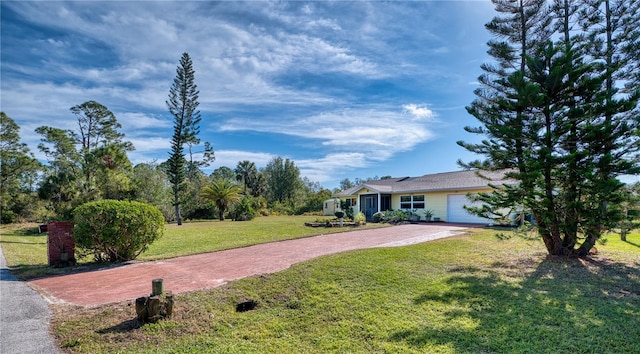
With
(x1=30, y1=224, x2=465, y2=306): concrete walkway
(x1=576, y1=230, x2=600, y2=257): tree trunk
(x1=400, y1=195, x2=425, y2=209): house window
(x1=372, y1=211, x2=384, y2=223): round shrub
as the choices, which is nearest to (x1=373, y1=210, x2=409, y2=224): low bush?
(x1=372, y1=211, x2=384, y2=223): round shrub

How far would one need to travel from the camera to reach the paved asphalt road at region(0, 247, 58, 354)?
3.44m

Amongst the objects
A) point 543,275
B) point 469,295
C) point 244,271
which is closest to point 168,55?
point 244,271

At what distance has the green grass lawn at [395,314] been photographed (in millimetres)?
3484

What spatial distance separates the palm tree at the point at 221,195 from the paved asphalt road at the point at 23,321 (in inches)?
930

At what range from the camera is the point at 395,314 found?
4270 millimetres

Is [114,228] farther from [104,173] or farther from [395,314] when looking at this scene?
[104,173]

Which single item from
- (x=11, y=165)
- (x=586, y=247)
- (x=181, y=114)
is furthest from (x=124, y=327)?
(x=11, y=165)

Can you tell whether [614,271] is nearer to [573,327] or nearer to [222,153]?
[573,327]

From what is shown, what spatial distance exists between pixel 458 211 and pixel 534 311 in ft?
50.6

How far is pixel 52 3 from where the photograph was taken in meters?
6.84

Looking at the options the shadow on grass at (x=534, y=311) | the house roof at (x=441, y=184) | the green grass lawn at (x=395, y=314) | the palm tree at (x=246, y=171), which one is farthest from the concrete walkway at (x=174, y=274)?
the palm tree at (x=246, y=171)

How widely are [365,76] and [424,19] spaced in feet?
11.1

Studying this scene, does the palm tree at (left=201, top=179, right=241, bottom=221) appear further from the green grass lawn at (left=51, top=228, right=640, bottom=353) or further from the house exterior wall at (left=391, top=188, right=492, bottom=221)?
the green grass lawn at (left=51, top=228, right=640, bottom=353)

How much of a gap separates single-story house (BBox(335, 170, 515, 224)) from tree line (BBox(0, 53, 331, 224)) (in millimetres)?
11306
